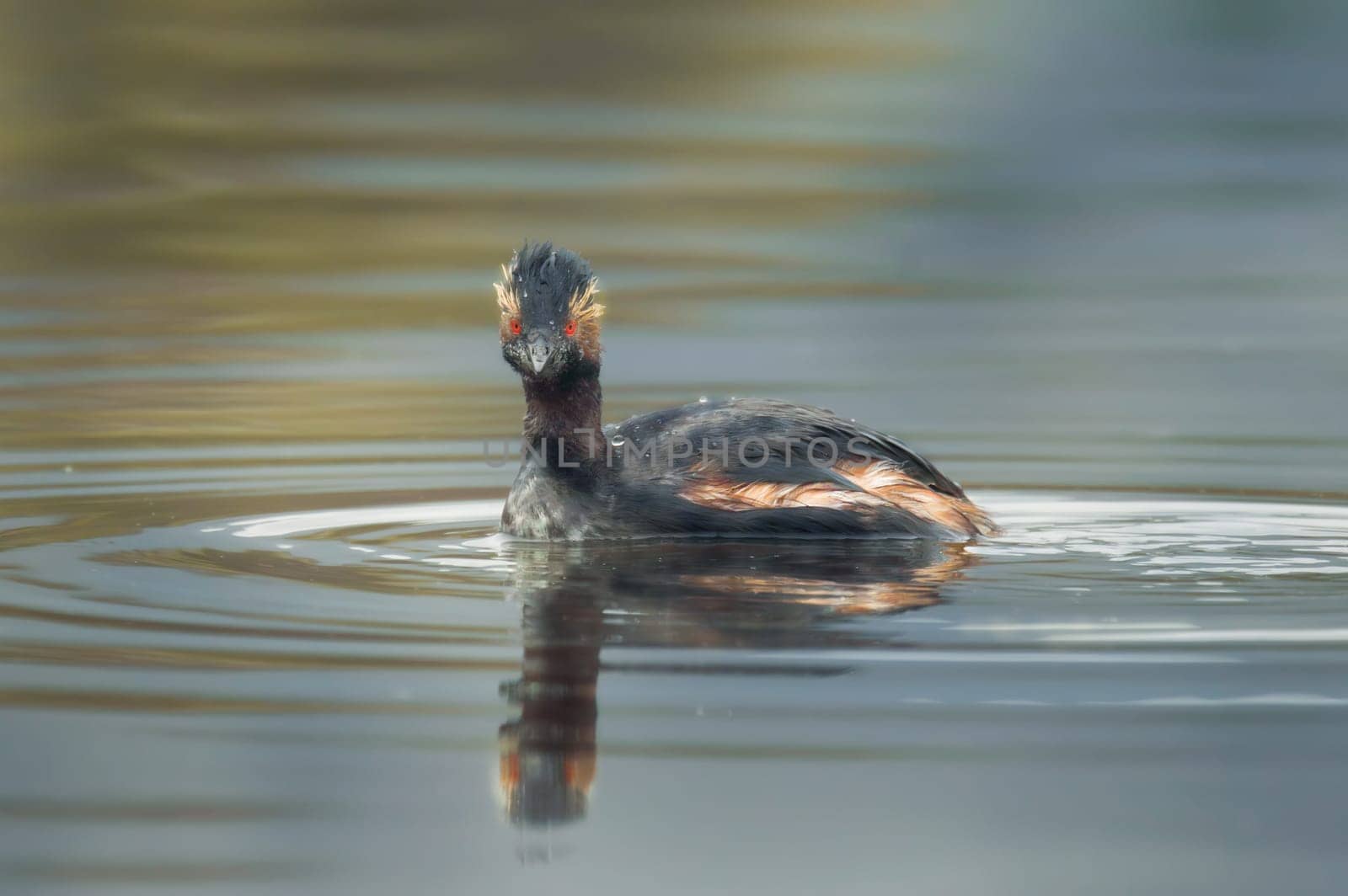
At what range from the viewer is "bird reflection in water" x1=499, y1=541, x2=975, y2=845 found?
634 centimetres

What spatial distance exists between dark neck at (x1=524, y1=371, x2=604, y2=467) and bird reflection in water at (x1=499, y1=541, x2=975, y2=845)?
1.80 ft

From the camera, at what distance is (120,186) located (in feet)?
81.5

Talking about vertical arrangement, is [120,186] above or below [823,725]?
above

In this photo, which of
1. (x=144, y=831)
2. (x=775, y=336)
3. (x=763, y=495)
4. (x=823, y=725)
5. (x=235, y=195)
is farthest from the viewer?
(x=235, y=195)

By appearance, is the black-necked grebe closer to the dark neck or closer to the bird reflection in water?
the dark neck

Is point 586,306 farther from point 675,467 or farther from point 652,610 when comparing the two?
point 652,610

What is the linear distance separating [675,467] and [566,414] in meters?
0.58

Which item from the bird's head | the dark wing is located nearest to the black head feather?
the bird's head

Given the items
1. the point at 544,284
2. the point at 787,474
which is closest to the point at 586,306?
the point at 544,284

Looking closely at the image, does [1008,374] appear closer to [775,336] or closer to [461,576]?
[775,336]

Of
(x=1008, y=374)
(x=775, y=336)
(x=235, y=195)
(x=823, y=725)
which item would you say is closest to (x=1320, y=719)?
(x=823, y=725)

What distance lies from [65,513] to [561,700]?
14.6 feet

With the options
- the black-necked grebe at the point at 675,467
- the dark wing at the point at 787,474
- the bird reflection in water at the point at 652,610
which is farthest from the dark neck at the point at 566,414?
the bird reflection in water at the point at 652,610

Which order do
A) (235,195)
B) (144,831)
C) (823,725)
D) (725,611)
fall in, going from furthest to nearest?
(235,195)
(725,611)
(823,725)
(144,831)
